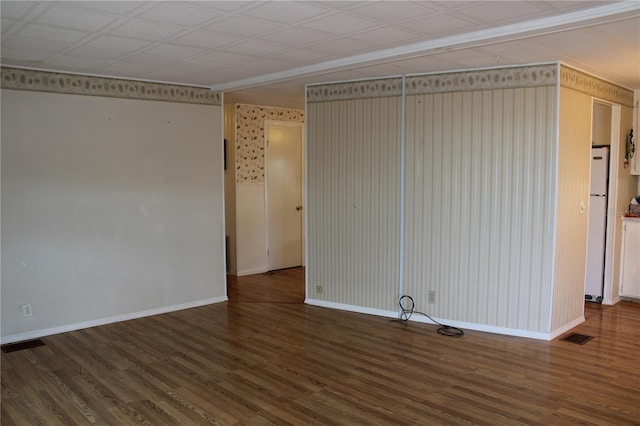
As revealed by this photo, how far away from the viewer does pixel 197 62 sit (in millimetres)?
4465

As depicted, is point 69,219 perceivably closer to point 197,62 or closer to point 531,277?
point 197,62

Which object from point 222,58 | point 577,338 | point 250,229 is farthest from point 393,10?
point 250,229

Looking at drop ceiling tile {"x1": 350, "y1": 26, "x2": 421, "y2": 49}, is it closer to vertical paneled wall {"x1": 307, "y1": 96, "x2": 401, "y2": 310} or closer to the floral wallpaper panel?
vertical paneled wall {"x1": 307, "y1": 96, "x2": 401, "y2": 310}

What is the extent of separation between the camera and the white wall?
4.63 m

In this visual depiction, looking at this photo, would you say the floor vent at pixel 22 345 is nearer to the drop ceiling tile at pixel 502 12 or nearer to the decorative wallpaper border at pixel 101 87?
the decorative wallpaper border at pixel 101 87

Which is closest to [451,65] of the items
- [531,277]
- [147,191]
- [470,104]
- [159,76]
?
[470,104]

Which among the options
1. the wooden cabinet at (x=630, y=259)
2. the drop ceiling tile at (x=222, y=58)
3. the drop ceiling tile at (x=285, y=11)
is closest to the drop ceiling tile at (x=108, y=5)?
the drop ceiling tile at (x=285, y=11)

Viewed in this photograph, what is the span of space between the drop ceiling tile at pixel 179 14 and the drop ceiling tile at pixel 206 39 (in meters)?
0.26

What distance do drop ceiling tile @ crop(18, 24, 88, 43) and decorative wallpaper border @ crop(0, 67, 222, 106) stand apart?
1129 millimetres

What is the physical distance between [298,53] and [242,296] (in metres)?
3.24

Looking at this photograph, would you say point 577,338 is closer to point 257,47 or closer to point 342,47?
point 342,47

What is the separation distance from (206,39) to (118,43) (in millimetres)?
693

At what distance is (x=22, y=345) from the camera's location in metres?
4.52

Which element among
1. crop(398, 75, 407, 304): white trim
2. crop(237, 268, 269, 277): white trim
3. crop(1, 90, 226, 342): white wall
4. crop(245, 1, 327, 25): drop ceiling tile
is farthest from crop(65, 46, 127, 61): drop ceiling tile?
crop(237, 268, 269, 277): white trim
